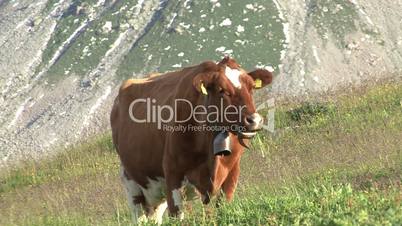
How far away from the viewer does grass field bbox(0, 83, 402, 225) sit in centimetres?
634

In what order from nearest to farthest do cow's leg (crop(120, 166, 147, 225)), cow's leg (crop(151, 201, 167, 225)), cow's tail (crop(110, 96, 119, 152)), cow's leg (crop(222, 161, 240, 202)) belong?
cow's leg (crop(222, 161, 240, 202)) → cow's leg (crop(151, 201, 167, 225)) → cow's leg (crop(120, 166, 147, 225)) → cow's tail (crop(110, 96, 119, 152))

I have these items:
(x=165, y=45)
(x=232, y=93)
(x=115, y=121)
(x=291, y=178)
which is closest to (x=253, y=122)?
(x=232, y=93)

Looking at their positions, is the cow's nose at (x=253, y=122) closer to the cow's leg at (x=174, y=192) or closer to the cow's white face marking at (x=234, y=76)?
the cow's white face marking at (x=234, y=76)

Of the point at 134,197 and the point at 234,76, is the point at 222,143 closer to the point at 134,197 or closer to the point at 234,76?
the point at 234,76

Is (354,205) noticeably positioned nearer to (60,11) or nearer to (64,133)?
(64,133)

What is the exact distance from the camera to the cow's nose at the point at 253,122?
785cm

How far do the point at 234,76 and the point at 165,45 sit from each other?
170 feet

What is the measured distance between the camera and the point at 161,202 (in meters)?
11.2

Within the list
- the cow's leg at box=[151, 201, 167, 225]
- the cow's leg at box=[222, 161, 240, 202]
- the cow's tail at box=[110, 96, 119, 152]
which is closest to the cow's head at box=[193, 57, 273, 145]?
the cow's leg at box=[222, 161, 240, 202]

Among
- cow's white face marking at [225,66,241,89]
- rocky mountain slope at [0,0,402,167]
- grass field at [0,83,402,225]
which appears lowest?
rocky mountain slope at [0,0,402,167]

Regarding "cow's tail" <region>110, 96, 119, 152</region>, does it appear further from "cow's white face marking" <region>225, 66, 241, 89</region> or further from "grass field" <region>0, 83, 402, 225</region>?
"cow's white face marking" <region>225, 66, 241, 89</region>

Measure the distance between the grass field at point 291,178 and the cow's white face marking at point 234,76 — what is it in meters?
1.34

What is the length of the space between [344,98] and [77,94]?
126ft

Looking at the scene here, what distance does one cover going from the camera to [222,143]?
27.6 ft
